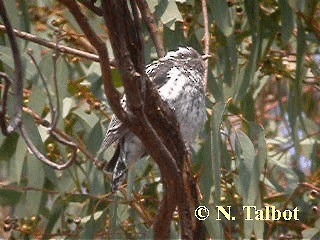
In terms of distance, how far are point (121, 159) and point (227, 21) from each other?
2.59ft

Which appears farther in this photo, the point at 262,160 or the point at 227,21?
the point at 227,21

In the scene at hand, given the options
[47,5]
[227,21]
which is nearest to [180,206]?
[227,21]

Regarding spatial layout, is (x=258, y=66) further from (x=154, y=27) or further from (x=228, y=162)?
(x=154, y=27)

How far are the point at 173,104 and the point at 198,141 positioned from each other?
2.41ft

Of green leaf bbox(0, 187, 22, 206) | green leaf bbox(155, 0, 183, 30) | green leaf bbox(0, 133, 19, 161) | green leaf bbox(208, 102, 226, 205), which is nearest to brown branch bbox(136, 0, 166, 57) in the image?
green leaf bbox(155, 0, 183, 30)

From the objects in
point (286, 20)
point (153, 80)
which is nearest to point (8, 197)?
point (153, 80)

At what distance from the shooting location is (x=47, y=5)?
4500 mm

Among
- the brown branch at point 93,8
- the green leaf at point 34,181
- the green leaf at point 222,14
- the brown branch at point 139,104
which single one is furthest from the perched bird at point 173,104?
the brown branch at point 93,8

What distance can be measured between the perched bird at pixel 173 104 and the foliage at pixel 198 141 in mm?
68

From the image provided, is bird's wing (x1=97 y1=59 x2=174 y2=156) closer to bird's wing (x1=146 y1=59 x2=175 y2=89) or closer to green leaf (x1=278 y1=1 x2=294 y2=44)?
bird's wing (x1=146 y1=59 x2=175 y2=89)

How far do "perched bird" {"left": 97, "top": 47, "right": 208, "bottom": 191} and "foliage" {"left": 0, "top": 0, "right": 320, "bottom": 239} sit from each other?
68 millimetres

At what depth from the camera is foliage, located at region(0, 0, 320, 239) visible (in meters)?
3.93

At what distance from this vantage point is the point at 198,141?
4852mm

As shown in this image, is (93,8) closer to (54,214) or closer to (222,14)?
(222,14)
